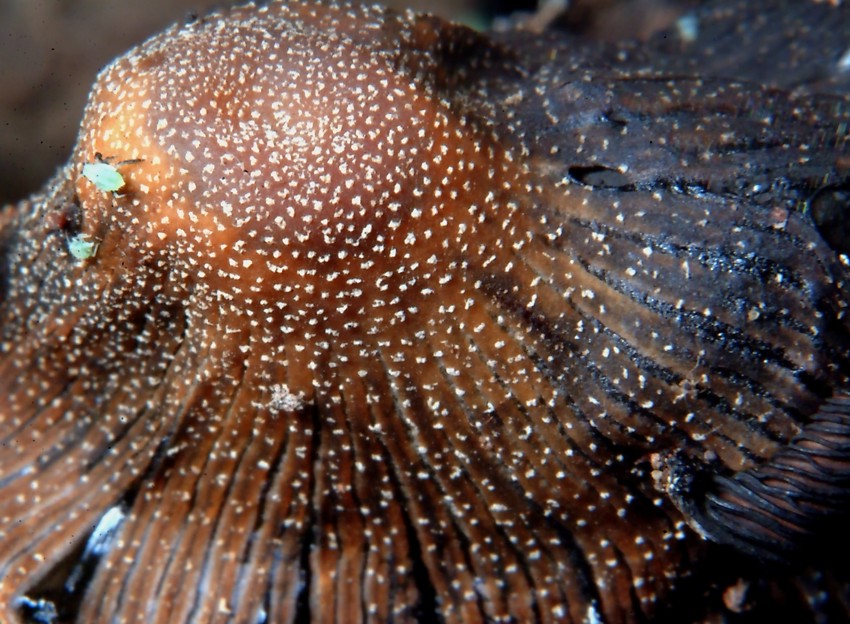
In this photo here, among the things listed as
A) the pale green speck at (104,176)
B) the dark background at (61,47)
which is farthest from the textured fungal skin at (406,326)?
the dark background at (61,47)

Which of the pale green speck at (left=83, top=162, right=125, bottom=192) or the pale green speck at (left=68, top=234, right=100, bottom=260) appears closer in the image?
the pale green speck at (left=83, top=162, right=125, bottom=192)

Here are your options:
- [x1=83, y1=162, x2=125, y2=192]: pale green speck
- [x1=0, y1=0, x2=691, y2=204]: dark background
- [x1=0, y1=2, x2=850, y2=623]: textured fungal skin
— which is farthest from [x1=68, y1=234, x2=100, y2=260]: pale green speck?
[x1=0, y1=0, x2=691, y2=204]: dark background

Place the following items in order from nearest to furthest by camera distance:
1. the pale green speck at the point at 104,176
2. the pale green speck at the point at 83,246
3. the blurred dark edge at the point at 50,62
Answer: the pale green speck at the point at 104,176, the pale green speck at the point at 83,246, the blurred dark edge at the point at 50,62

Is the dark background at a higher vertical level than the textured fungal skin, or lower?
higher

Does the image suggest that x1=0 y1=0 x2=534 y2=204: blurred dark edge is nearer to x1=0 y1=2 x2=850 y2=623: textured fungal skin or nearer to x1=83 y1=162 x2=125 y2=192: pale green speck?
x1=0 y1=2 x2=850 y2=623: textured fungal skin

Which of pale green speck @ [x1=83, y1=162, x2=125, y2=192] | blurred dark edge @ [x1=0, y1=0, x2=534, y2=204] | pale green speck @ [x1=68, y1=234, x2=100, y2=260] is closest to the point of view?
pale green speck @ [x1=83, y1=162, x2=125, y2=192]

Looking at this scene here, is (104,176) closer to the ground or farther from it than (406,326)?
farther from it

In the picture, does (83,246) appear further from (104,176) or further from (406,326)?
(406,326)

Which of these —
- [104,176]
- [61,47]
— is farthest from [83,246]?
[61,47]

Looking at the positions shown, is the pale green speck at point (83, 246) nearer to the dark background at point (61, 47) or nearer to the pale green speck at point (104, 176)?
the pale green speck at point (104, 176)
